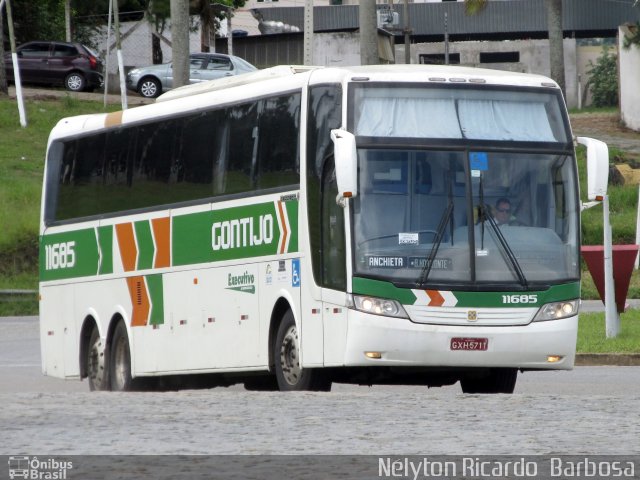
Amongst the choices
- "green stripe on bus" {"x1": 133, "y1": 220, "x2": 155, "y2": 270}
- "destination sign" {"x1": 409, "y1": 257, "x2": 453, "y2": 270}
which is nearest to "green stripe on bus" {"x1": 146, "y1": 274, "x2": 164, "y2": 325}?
"green stripe on bus" {"x1": 133, "y1": 220, "x2": 155, "y2": 270}

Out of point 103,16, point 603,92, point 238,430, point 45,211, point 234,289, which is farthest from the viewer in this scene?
point 603,92

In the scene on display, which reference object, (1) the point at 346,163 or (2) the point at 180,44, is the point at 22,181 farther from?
(1) the point at 346,163

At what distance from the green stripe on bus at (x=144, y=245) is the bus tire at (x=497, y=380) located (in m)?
4.10

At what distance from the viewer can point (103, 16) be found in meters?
66.2

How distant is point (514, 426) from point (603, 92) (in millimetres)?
62626

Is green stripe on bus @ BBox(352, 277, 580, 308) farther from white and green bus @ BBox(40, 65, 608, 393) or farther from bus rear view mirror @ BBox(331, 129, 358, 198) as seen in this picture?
bus rear view mirror @ BBox(331, 129, 358, 198)

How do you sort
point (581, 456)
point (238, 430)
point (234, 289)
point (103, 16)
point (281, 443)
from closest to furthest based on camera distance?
point (581, 456), point (281, 443), point (238, 430), point (234, 289), point (103, 16)

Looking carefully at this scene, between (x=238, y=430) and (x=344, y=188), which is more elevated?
(x=344, y=188)

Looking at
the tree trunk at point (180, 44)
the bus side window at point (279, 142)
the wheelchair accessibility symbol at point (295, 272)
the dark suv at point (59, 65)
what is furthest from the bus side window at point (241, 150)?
the dark suv at point (59, 65)

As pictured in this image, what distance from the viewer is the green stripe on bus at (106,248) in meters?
18.5

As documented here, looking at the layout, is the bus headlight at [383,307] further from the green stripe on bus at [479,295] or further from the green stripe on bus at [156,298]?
the green stripe on bus at [156,298]

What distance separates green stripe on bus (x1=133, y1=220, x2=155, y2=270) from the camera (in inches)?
693

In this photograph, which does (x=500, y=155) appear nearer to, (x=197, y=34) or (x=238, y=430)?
(x=238, y=430)

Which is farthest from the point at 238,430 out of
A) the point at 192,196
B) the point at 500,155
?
the point at 192,196
